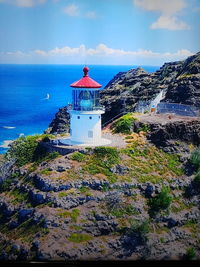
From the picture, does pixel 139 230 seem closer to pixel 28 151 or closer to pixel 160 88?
pixel 28 151

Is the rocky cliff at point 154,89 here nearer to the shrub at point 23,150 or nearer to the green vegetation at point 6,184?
the shrub at point 23,150

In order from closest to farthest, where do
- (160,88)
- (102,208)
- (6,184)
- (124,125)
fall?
1. (102,208)
2. (6,184)
3. (124,125)
4. (160,88)

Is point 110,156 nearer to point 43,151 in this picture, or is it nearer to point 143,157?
point 143,157

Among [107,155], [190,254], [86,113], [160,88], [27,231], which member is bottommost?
[190,254]

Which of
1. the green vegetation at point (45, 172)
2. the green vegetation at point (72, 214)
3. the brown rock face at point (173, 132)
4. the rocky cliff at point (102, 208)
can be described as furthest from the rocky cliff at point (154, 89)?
the green vegetation at point (72, 214)

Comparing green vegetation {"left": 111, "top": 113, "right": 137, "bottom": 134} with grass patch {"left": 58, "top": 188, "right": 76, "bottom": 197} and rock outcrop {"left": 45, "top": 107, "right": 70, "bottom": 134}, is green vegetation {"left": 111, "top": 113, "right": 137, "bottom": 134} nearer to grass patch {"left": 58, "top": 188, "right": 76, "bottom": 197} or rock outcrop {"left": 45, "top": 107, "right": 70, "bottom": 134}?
grass patch {"left": 58, "top": 188, "right": 76, "bottom": 197}

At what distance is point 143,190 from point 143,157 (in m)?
1.79

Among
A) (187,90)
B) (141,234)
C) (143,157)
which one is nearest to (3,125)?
(187,90)

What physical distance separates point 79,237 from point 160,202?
10.8ft

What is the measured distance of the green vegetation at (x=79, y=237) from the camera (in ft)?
48.0

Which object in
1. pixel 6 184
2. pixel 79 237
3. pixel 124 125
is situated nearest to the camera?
pixel 79 237

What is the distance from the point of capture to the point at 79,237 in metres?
14.8

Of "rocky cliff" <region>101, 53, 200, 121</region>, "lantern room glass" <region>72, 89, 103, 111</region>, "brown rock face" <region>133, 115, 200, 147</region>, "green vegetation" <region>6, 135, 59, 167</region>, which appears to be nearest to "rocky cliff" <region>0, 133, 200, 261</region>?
"green vegetation" <region>6, 135, 59, 167</region>

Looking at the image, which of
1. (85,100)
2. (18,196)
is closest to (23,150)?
(18,196)
